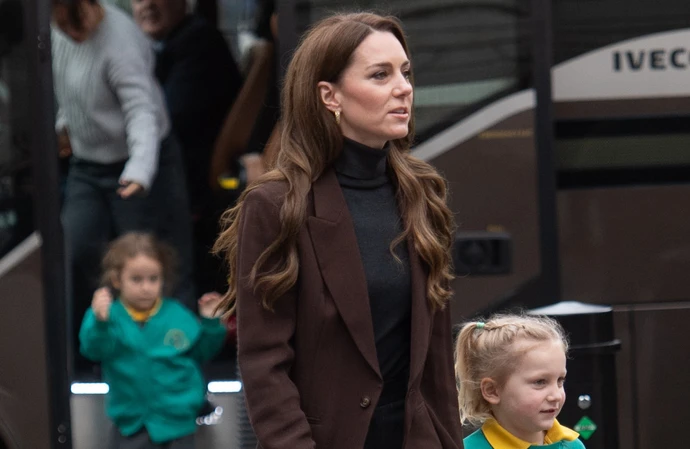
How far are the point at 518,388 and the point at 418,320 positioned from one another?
0.62 m

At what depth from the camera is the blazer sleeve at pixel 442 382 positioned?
255cm

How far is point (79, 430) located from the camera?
18.7 ft

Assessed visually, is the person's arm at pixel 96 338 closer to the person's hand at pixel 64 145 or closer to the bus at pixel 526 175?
the bus at pixel 526 175

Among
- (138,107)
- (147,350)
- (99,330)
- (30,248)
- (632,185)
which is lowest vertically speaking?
(147,350)

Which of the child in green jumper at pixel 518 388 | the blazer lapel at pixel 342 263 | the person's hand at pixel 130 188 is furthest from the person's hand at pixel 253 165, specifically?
the blazer lapel at pixel 342 263

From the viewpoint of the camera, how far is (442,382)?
2555 mm

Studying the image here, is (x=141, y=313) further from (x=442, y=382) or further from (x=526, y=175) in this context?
(x=442, y=382)

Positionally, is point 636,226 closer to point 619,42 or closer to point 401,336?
point 619,42

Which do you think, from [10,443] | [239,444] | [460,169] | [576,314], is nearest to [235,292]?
[576,314]

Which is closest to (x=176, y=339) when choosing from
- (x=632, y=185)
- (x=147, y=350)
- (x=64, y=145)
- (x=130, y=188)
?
(x=147, y=350)

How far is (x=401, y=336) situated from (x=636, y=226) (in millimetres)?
2716

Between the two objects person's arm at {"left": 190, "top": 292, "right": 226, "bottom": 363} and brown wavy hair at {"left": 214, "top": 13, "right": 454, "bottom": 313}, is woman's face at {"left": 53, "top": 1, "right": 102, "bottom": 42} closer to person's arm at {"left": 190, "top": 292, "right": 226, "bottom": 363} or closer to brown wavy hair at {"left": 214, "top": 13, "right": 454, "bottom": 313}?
person's arm at {"left": 190, "top": 292, "right": 226, "bottom": 363}

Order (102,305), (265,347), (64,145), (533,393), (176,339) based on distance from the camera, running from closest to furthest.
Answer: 1. (265,347)
2. (533,393)
3. (102,305)
4. (176,339)
5. (64,145)

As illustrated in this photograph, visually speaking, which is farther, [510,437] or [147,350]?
[147,350]
